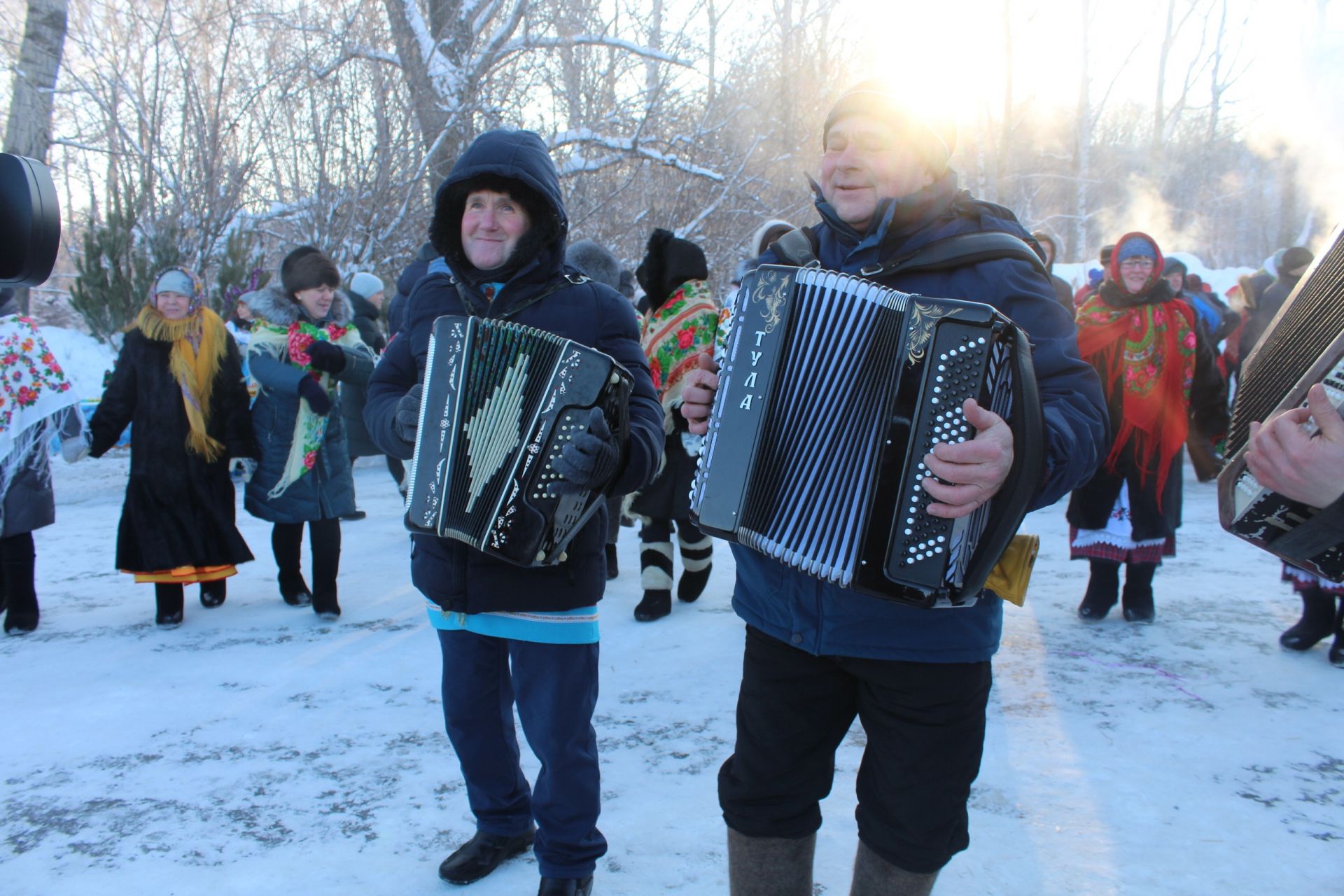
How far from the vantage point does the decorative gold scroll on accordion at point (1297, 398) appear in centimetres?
163

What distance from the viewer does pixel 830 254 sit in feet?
6.88

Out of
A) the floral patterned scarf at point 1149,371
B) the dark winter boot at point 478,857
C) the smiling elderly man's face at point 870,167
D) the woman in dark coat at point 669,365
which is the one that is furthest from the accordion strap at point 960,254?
the floral patterned scarf at point 1149,371

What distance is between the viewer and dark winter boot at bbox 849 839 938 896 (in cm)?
189

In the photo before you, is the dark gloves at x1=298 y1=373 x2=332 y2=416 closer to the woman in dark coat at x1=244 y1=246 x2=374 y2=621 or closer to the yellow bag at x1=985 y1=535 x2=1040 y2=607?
the woman in dark coat at x1=244 y1=246 x2=374 y2=621

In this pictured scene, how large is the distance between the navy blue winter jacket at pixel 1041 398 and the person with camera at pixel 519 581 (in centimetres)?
61

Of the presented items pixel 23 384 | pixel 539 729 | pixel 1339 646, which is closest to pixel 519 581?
pixel 539 729

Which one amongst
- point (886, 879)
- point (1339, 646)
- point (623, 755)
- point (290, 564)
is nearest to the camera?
point (886, 879)

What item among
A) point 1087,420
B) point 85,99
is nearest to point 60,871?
point 1087,420

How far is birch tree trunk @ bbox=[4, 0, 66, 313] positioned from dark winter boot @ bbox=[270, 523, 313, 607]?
23.5 feet

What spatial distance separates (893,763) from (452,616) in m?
1.13

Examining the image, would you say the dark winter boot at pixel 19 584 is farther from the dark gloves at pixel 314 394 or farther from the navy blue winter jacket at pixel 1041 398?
the navy blue winter jacket at pixel 1041 398

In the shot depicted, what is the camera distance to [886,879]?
1906mm

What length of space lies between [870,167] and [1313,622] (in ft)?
12.0

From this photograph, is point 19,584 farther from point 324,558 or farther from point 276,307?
point 276,307
